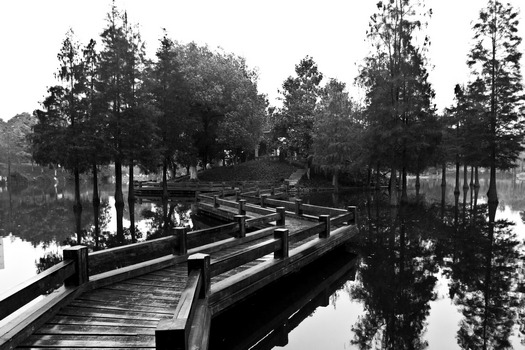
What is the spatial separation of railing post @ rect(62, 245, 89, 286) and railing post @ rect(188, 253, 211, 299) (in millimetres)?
1926

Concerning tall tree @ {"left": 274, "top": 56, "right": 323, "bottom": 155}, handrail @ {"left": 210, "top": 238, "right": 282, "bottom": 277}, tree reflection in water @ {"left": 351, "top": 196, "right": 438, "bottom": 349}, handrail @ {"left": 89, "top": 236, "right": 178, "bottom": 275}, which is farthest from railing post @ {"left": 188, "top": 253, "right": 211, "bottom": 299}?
tall tree @ {"left": 274, "top": 56, "right": 323, "bottom": 155}

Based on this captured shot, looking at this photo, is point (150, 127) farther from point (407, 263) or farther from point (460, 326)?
point (460, 326)

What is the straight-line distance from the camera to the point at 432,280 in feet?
28.9

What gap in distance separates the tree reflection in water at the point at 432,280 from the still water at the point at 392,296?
0.02 m

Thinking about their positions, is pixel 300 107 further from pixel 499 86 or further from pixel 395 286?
pixel 395 286

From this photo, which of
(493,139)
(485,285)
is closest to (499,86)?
(493,139)

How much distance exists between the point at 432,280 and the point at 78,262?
8333 mm

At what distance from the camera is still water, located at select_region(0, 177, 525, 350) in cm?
595

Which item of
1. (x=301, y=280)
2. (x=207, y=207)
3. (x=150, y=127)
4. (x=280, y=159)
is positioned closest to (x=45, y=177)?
(x=280, y=159)

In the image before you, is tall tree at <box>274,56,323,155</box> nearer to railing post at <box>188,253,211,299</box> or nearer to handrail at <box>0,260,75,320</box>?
railing post at <box>188,253,211,299</box>

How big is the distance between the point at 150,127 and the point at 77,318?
22.4 meters

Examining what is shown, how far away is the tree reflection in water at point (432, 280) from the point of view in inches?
240

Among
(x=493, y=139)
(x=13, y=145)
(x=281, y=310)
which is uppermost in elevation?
(x=13, y=145)

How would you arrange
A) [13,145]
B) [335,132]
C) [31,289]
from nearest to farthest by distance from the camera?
[31,289] → [335,132] → [13,145]
